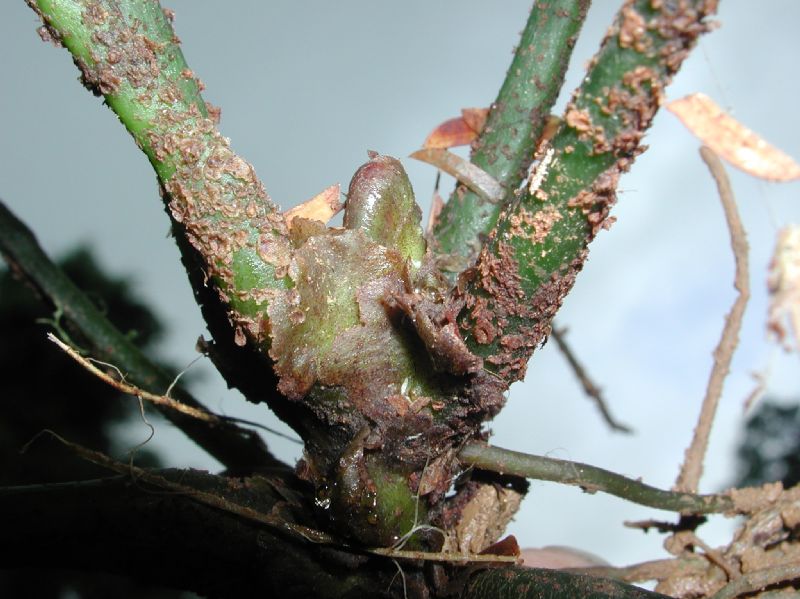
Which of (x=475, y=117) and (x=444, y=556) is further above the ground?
(x=475, y=117)

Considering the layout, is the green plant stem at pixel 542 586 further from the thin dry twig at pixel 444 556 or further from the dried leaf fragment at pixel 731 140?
the dried leaf fragment at pixel 731 140

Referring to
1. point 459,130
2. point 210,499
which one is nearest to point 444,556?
point 210,499

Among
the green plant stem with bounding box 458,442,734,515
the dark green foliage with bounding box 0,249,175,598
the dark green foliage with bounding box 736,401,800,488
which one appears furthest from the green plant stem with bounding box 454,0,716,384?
the dark green foliage with bounding box 736,401,800,488

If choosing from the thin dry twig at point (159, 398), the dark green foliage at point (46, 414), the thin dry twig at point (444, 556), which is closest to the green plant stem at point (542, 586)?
the thin dry twig at point (444, 556)

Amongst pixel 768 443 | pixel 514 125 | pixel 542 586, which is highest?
pixel 768 443

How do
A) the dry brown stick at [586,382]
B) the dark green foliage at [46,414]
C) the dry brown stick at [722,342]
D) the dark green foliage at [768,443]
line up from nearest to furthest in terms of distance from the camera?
the dry brown stick at [722,342]
the dry brown stick at [586,382]
the dark green foliage at [46,414]
the dark green foliage at [768,443]

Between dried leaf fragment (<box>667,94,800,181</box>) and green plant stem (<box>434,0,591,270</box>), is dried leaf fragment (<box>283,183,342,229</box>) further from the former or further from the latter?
dried leaf fragment (<box>667,94,800,181</box>)

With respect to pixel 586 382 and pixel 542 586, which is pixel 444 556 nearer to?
pixel 542 586

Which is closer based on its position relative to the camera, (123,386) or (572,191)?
(572,191)

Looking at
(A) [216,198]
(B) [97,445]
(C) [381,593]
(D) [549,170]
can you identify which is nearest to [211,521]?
(C) [381,593]
